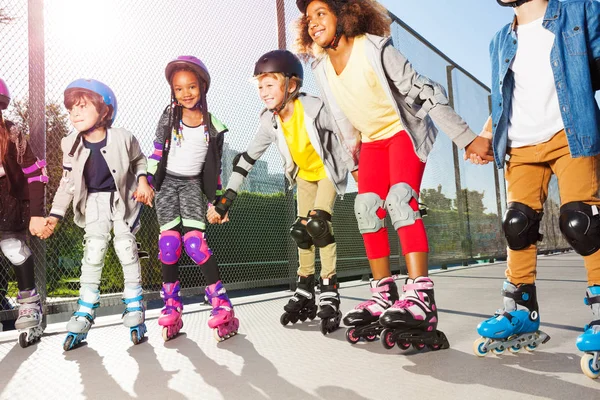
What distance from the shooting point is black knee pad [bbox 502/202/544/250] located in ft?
5.85

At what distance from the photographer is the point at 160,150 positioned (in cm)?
264

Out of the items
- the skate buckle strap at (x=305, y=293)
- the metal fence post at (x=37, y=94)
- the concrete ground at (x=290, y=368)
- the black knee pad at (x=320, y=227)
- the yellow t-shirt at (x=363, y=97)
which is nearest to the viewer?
the concrete ground at (x=290, y=368)

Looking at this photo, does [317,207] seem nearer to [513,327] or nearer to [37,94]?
[513,327]

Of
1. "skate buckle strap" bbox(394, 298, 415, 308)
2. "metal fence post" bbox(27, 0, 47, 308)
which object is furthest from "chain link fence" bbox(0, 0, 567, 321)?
"skate buckle strap" bbox(394, 298, 415, 308)

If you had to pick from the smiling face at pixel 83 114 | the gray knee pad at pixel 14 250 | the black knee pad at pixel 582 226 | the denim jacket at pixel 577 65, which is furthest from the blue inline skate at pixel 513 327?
the gray knee pad at pixel 14 250

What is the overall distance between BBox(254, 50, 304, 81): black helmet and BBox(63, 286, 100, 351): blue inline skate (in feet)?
5.05

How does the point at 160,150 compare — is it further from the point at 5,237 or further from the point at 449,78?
the point at 449,78

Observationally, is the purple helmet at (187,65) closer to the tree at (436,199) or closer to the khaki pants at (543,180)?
the khaki pants at (543,180)

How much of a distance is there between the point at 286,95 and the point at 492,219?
28.3 feet

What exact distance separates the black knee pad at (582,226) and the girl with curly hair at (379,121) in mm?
470

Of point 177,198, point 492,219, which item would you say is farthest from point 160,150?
point 492,219

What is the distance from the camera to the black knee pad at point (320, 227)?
2.64 metres

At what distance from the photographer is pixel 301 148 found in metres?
2.75

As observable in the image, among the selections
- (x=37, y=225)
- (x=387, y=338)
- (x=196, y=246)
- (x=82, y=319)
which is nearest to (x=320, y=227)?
(x=196, y=246)
